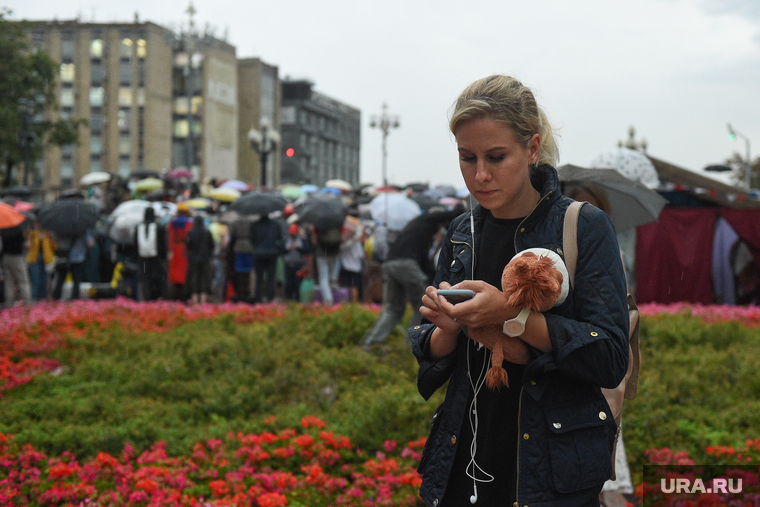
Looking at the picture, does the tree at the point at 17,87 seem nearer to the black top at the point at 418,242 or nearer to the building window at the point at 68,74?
the black top at the point at 418,242

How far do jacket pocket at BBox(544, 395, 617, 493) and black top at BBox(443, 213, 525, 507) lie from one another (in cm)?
15

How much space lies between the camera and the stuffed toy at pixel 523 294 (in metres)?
2.10

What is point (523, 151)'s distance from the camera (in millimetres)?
2277

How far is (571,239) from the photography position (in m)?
2.26

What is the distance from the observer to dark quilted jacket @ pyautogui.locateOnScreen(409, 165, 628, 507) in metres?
2.13

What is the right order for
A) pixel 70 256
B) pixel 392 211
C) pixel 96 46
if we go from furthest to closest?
pixel 96 46 → pixel 70 256 → pixel 392 211

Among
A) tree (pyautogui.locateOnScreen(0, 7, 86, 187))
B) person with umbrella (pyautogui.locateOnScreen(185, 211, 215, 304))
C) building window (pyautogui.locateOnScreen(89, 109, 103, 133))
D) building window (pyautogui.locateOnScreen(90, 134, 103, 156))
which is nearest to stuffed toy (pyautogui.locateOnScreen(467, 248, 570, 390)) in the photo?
person with umbrella (pyautogui.locateOnScreen(185, 211, 215, 304))

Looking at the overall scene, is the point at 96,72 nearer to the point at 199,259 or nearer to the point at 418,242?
the point at 199,259

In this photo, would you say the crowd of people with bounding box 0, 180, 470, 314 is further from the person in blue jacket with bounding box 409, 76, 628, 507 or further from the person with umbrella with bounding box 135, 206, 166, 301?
the person in blue jacket with bounding box 409, 76, 628, 507

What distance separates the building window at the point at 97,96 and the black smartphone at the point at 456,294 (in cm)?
9807

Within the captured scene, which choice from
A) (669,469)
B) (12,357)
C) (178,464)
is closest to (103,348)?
(12,357)

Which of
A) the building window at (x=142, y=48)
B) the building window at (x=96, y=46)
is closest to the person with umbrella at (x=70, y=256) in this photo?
the building window at (x=142, y=48)

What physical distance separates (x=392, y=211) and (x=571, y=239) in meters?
10.9

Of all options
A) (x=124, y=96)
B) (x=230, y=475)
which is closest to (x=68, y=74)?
(x=124, y=96)
